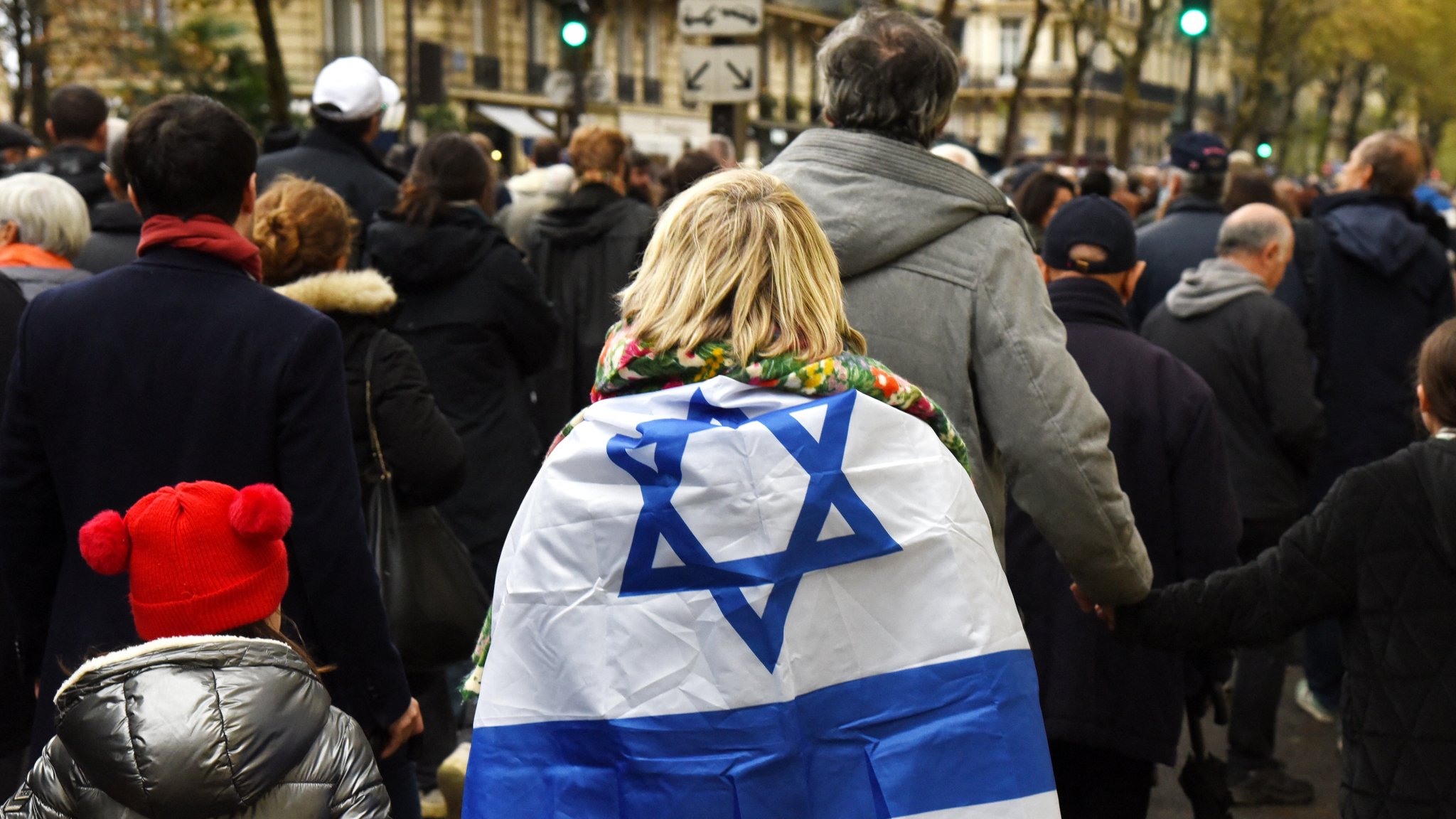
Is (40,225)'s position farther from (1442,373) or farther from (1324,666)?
(1324,666)

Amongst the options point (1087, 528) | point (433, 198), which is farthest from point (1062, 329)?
point (433, 198)

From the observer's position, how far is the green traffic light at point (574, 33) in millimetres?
16938

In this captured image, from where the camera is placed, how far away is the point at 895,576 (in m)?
2.55

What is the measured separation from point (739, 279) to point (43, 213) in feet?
10.0

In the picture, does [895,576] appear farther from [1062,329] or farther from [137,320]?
[137,320]

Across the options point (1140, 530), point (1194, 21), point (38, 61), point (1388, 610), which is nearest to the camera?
point (1388, 610)

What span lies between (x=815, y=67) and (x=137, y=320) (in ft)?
5.14

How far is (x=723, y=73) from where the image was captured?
10.6m

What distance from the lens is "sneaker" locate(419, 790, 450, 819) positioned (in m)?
5.53

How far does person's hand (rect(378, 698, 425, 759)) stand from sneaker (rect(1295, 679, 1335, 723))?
Result: 464cm

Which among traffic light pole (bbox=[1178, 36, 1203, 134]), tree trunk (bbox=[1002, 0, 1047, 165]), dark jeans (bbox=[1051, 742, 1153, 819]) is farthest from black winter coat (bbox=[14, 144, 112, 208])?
tree trunk (bbox=[1002, 0, 1047, 165])

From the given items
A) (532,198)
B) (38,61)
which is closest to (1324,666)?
(532,198)

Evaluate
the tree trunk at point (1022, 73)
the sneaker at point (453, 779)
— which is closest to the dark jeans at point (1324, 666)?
the sneaker at point (453, 779)

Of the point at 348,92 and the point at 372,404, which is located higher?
the point at 348,92
